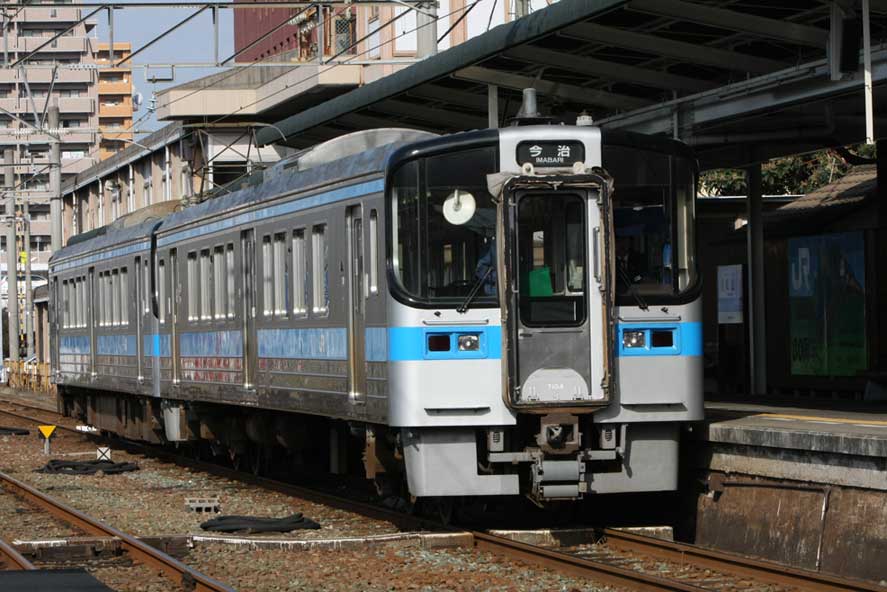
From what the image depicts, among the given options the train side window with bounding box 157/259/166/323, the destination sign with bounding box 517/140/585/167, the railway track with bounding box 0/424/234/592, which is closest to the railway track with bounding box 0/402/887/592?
the railway track with bounding box 0/424/234/592

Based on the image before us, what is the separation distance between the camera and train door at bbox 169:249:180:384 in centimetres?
1958

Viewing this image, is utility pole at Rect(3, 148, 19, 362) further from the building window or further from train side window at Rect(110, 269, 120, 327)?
train side window at Rect(110, 269, 120, 327)

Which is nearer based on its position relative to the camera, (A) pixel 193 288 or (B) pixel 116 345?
(A) pixel 193 288

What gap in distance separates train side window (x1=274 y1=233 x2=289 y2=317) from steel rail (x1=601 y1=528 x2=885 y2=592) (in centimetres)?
453

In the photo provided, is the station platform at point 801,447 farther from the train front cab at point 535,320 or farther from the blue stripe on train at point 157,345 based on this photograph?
the blue stripe on train at point 157,345

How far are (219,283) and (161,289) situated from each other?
9.96 feet

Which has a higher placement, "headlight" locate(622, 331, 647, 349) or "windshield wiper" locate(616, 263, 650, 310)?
"windshield wiper" locate(616, 263, 650, 310)

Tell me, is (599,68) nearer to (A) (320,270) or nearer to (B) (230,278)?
(A) (320,270)

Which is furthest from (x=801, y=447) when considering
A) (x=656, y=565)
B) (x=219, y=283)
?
(x=219, y=283)

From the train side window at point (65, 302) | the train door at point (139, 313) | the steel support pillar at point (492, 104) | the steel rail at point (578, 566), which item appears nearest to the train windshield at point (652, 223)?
the steel rail at point (578, 566)

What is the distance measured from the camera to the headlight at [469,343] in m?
11.8

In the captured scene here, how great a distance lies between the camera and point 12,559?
11375 millimetres

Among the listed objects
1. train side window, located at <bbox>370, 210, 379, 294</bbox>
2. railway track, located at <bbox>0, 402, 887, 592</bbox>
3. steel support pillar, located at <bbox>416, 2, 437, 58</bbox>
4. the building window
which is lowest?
railway track, located at <bbox>0, 402, 887, 592</bbox>

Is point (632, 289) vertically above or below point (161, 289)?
below
